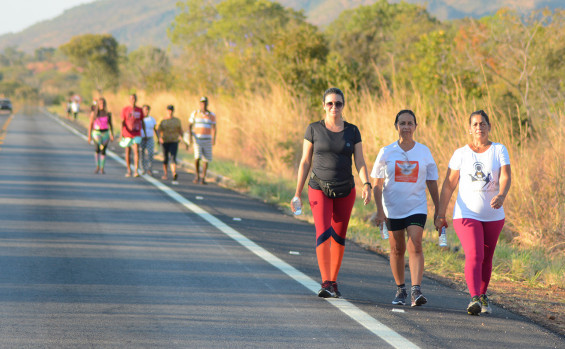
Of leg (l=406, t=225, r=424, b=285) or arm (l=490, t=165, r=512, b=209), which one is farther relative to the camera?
leg (l=406, t=225, r=424, b=285)

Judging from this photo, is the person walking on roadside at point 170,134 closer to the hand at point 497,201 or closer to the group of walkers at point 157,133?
the group of walkers at point 157,133

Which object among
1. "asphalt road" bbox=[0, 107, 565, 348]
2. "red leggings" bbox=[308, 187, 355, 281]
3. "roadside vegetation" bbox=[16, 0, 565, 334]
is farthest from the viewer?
"roadside vegetation" bbox=[16, 0, 565, 334]

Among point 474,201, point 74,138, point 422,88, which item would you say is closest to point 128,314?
point 474,201

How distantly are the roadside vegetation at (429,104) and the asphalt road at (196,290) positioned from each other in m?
1.38

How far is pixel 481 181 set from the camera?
673 centimetres

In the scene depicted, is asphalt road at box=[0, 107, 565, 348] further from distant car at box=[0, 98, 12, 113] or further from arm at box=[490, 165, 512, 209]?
distant car at box=[0, 98, 12, 113]

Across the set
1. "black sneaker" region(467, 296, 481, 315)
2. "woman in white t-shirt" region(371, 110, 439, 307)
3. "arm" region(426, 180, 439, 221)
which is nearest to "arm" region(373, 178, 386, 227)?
"woman in white t-shirt" region(371, 110, 439, 307)

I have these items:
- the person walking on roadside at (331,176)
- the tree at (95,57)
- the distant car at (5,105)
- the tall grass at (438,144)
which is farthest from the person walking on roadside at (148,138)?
the tree at (95,57)

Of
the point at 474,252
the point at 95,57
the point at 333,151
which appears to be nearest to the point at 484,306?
the point at 474,252

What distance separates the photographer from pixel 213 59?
3612 cm

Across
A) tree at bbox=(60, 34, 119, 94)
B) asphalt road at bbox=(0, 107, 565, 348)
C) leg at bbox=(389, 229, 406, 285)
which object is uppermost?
tree at bbox=(60, 34, 119, 94)

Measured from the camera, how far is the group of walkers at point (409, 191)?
675 centimetres

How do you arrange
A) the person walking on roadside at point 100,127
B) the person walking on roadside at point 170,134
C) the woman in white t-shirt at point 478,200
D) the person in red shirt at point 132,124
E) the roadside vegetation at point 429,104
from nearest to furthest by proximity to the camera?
the woman in white t-shirt at point 478,200 → the roadside vegetation at point 429,104 → the person in red shirt at point 132,124 → the person walking on roadside at point 170,134 → the person walking on roadside at point 100,127

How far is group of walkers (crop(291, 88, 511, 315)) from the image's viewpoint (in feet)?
22.1
